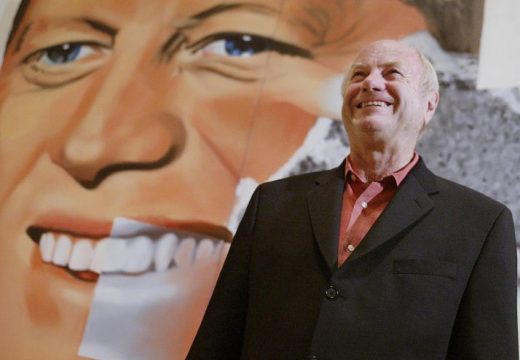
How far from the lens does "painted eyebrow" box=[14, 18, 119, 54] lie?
148 centimetres

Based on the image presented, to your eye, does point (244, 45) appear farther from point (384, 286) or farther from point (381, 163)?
point (384, 286)

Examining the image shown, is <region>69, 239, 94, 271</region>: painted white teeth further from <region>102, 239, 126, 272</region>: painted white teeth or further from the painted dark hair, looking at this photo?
the painted dark hair

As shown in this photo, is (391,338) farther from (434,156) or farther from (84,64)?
(84,64)

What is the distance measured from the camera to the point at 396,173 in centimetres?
99

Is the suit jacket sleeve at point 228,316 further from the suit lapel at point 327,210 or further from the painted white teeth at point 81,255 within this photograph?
the painted white teeth at point 81,255

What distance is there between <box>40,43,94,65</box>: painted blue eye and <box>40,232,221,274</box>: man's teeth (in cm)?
41

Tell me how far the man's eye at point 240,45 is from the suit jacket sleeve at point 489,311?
0.63 meters

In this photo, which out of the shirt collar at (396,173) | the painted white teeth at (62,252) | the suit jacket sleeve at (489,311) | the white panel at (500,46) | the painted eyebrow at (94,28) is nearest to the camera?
the suit jacket sleeve at (489,311)

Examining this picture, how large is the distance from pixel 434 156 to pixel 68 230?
74 cm

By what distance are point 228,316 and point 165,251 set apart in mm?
326

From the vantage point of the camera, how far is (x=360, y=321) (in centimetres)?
86

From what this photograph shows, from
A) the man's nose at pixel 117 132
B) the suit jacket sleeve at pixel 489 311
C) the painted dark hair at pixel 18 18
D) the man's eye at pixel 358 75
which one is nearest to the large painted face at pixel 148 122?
the man's nose at pixel 117 132

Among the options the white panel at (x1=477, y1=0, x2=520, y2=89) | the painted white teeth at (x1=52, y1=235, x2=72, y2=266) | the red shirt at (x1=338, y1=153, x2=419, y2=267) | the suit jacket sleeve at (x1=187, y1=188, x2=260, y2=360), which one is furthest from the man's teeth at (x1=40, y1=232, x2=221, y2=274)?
the white panel at (x1=477, y1=0, x2=520, y2=89)

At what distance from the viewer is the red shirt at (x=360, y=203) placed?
94cm
